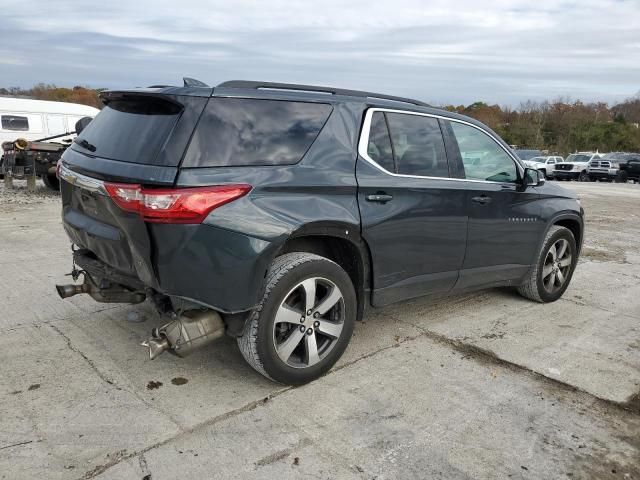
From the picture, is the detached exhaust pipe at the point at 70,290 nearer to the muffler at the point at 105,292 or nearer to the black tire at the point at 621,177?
the muffler at the point at 105,292

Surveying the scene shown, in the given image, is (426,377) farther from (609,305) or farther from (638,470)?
(609,305)

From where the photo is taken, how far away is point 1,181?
50.8 feet

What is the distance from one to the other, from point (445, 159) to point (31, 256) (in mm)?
4978

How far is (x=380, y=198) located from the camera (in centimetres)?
363

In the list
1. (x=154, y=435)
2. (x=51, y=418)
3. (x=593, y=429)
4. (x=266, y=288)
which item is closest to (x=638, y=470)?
(x=593, y=429)

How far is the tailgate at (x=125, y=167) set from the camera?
2920 mm

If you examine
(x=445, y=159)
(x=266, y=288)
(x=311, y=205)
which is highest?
(x=445, y=159)

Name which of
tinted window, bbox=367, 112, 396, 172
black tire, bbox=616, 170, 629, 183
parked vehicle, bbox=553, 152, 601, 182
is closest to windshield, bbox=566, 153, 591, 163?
parked vehicle, bbox=553, 152, 601, 182

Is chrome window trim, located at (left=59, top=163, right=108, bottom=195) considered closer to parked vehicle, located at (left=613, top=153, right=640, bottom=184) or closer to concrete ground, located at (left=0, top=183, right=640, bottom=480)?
concrete ground, located at (left=0, top=183, right=640, bottom=480)

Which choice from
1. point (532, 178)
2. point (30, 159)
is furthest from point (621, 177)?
point (532, 178)

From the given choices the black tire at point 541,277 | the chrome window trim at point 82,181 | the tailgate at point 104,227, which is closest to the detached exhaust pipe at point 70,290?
the tailgate at point 104,227

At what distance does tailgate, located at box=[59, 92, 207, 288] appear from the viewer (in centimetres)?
292

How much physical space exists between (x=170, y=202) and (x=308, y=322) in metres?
1.13

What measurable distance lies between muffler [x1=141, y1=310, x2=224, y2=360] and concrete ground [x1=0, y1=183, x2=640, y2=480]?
1.25 feet
